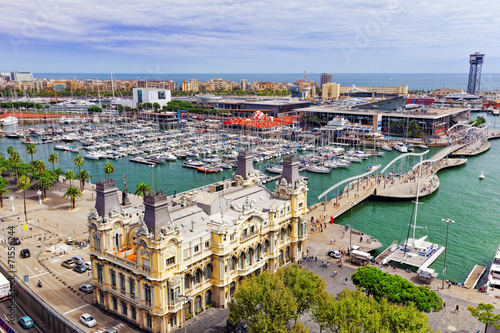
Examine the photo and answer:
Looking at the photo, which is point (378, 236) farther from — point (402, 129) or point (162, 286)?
point (402, 129)

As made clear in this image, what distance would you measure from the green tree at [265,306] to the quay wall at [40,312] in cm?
1981

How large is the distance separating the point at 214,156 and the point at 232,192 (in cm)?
8467

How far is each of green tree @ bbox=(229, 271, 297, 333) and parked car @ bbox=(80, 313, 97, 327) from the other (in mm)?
17901

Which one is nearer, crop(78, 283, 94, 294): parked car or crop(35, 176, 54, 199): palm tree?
crop(78, 283, 94, 294): parked car

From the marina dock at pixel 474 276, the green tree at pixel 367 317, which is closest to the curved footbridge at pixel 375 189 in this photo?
the marina dock at pixel 474 276

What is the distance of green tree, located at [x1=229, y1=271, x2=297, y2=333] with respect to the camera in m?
42.8

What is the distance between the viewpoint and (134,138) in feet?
606

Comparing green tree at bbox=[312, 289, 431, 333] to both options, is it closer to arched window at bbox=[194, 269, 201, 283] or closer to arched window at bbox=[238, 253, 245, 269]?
arched window at bbox=[238, 253, 245, 269]

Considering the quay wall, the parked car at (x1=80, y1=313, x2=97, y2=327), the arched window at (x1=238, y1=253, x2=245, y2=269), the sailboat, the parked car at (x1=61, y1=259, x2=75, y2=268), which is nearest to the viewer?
the quay wall

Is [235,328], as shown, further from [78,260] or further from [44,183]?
[44,183]

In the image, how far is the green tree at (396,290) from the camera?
47750mm

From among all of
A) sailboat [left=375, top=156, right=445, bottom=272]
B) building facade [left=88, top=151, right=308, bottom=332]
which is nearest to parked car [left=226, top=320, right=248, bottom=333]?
building facade [left=88, top=151, right=308, bottom=332]

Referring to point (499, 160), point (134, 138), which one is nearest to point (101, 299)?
point (134, 138)

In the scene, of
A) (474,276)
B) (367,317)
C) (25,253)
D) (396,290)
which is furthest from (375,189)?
(25,253)
